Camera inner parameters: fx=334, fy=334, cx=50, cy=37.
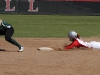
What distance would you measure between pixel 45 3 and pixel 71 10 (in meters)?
3.21

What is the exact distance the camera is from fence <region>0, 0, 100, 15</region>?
38.5 metres

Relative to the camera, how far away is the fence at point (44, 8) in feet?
126

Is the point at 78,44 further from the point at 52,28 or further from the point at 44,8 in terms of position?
the point at 44,8

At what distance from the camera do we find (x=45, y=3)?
3884 cm

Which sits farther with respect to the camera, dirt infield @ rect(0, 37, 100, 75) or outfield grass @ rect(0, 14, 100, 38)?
outfield grass @ rect(0, 14, 100, 38)

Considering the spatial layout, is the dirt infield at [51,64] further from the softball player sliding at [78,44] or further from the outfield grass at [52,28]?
the outfield grass at [52,28]

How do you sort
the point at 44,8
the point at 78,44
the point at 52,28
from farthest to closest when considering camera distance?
the point at 44,8, the point at 52,28, the point at 78,44

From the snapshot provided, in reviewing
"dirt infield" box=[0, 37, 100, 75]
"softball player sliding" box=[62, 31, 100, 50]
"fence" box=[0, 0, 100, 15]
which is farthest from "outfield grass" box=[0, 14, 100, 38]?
"fence" box=[0, 0, 100, 15]

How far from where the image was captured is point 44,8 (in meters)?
39.1

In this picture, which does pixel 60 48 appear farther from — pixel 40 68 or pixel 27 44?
pixel 40 68

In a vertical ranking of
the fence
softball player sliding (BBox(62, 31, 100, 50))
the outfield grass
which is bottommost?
the fence

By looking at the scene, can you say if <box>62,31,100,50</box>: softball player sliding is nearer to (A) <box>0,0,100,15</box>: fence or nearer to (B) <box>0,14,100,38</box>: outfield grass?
(B) <box>0,14,100,38</box>: outfield grass

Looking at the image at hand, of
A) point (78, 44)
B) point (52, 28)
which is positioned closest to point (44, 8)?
point (52, 28)

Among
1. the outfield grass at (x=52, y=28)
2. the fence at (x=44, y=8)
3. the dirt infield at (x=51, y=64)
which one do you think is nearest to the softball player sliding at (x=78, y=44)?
the dirt infield at (x=51, y=64)
